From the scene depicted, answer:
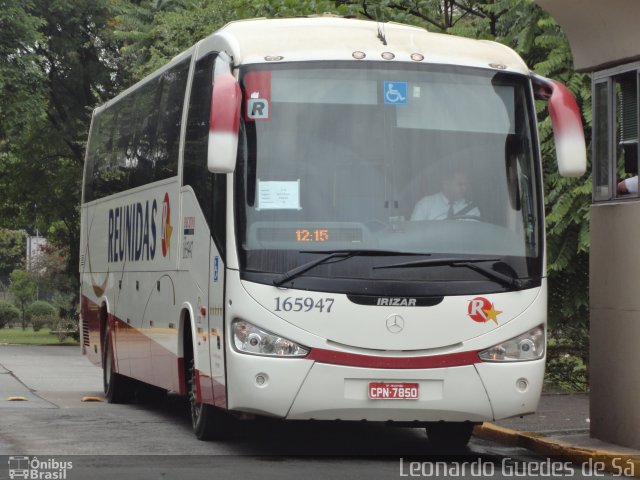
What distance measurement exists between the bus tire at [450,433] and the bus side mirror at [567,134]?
242cm

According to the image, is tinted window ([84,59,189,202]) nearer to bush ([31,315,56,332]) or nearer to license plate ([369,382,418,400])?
license plate ([369,382,418,400])

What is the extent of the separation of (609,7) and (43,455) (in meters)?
5.88

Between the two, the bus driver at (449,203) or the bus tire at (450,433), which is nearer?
the bus driver at (449,203)

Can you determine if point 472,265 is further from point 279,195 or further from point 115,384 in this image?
point 115,384

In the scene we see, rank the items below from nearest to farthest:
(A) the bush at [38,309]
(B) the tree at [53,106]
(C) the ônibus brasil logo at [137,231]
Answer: (C) the ônibus brasil logo at [137,231], (B) the tree at [53,106], (A) the bush at [38,309]

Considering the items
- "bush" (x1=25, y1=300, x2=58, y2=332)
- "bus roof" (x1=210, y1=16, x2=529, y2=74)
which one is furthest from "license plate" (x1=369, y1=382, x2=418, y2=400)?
"bush" (x1=25, y1=300, x2=58, y2=332)

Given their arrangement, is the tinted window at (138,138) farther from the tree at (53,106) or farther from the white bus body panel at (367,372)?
the tree at (53,106)

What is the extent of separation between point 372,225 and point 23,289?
50.6m

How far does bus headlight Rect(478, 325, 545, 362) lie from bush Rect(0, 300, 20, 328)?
51.1 metres

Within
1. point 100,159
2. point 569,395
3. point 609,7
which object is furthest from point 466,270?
point 100,159

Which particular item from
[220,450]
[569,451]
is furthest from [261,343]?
[569,451]

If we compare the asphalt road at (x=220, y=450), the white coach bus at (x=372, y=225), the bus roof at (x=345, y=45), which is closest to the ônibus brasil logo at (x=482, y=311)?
the white coach bus at (x=372, y=225)

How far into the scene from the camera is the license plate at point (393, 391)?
10.2m

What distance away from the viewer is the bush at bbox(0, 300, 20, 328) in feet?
195
